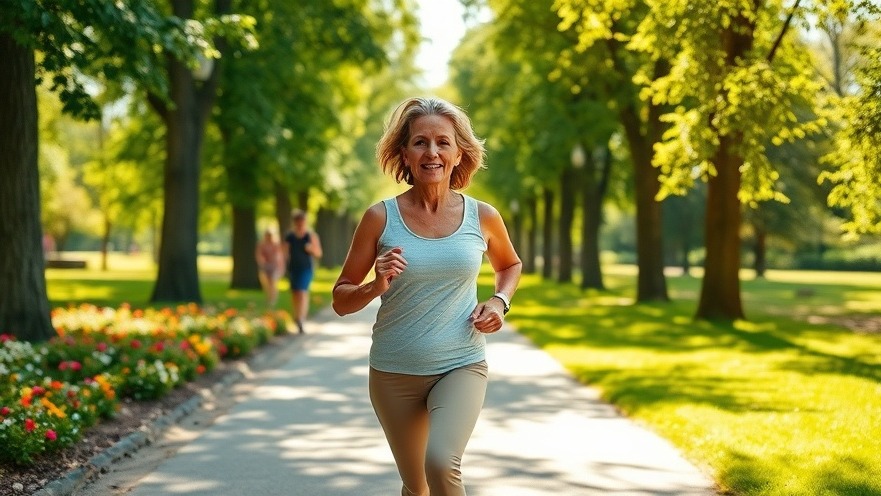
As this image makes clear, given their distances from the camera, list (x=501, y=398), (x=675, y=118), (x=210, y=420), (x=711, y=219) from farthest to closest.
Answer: (x=711, y=219), (x=675, y=118), (x=501, y=398), (x=210, y=420)

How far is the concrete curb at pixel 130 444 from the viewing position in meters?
6.45

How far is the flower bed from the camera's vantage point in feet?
23.2

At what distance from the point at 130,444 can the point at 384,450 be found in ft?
6.18

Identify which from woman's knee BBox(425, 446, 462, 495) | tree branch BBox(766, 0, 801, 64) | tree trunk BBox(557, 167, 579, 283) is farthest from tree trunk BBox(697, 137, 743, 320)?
tree trunk BBox(557, 167, 579, 283)

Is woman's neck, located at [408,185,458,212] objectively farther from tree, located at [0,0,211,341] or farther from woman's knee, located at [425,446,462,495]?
tree, located at [0,0,211,341]

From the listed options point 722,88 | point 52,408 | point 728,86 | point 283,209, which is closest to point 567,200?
point 283,209

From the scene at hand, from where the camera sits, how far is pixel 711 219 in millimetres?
19469

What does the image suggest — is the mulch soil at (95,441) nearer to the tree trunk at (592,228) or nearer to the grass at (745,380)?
the grass at (745,380)

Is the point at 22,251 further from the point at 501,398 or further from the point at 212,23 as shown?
the point at 501,398

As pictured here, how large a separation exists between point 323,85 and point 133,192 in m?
11.0

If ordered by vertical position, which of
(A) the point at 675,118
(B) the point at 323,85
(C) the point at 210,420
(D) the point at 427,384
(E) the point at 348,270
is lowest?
(C) the point at 210,420

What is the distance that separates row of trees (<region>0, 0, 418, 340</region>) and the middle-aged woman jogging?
619 centimetres

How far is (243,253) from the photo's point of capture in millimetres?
31531

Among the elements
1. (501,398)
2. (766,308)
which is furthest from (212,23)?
(766,308)
